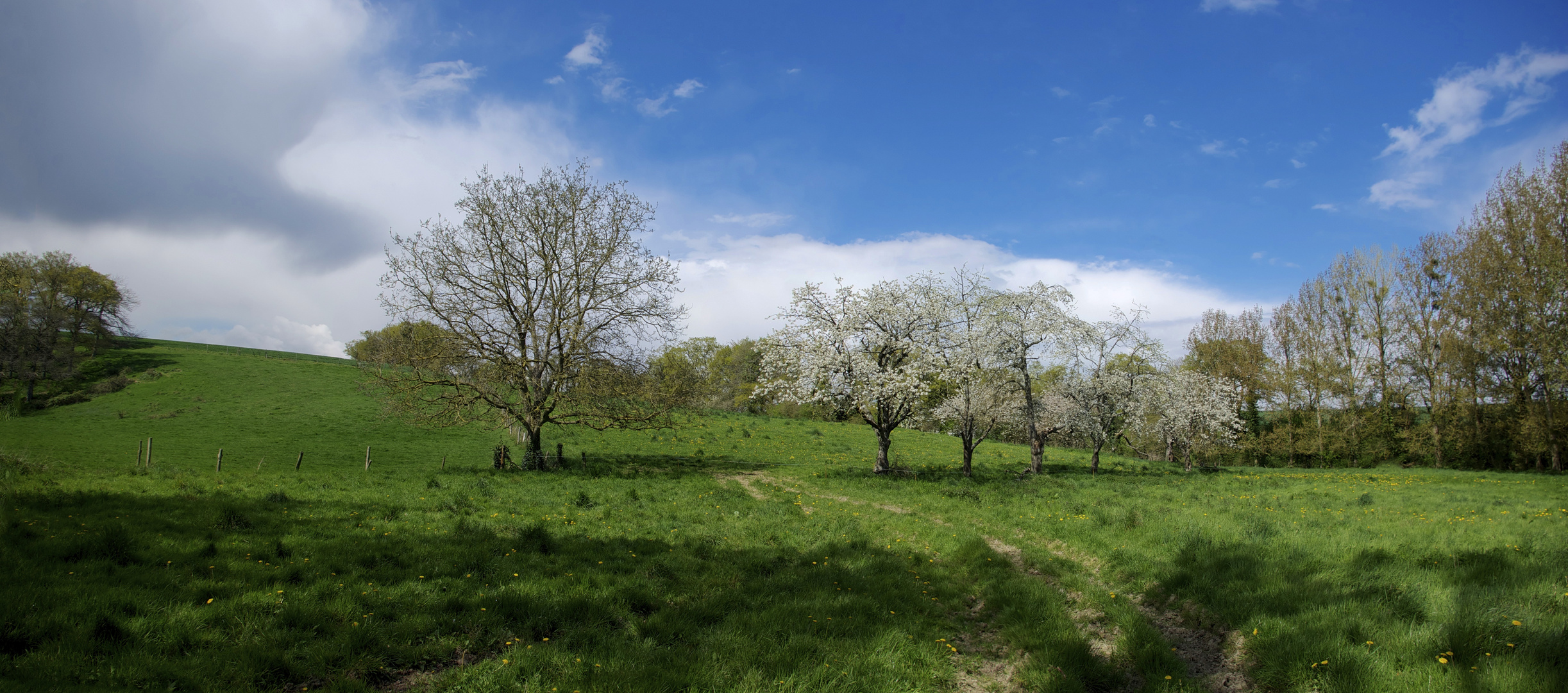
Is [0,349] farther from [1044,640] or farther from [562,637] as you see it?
[1044,640]

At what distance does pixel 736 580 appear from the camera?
29.5 ft

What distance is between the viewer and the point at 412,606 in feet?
22.9

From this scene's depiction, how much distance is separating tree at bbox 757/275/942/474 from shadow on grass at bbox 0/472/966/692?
452 inches

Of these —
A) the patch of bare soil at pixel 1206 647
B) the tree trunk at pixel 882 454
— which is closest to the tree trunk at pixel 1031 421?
the tree trunk at pixel 882 454

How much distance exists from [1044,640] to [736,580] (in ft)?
14.4

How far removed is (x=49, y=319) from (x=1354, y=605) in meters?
69.3

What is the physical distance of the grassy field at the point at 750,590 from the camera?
219 inches

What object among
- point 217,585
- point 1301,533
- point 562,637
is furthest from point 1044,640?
point 217,585

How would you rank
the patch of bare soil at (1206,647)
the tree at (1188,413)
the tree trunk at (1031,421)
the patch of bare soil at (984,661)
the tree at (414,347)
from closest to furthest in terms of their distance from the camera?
the patch of bare soil at (1206,647)
the patch of bare soil at (984,661)
the tree at (414,347)
the tree trunk at (1031,421)
the tree at (1188,413)

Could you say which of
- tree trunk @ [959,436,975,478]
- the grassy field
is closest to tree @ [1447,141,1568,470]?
the grassy field

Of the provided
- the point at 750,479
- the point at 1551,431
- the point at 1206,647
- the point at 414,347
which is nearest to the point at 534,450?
the point at 414,347

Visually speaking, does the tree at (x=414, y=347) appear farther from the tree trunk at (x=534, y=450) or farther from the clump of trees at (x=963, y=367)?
the clump of trees at (x=963, y=367)

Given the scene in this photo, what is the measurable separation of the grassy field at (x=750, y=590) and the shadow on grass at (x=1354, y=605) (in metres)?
0.03

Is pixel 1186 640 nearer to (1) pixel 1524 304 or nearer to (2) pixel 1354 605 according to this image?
(2) pixel 1354 605
